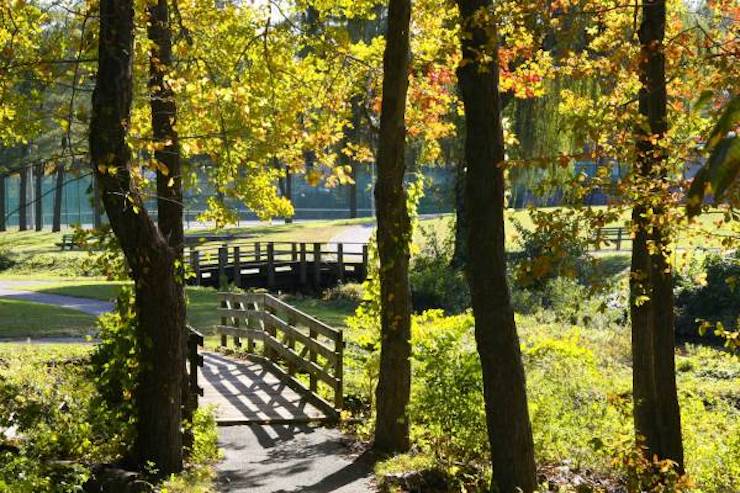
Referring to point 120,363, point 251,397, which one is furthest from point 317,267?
point 120,363

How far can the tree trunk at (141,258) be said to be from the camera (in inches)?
313

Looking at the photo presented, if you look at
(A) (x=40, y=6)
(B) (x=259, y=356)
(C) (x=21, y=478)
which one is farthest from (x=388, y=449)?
(A) (x=40, y=6)

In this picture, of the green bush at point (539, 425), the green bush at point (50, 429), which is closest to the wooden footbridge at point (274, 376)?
the green bush at point (539, 425)

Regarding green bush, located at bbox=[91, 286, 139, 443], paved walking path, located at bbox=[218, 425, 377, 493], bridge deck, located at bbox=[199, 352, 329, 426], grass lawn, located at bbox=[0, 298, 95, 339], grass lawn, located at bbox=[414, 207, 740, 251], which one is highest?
grass lawn, located at bbox=[414, 207, 740, 251]

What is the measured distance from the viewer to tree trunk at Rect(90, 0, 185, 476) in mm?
7953

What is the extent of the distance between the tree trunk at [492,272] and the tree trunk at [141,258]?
2654 millimetres

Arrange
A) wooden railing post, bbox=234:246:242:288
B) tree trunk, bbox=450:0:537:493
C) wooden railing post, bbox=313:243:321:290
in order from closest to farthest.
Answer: tree trunk, bbox=450:0:537:493 → wooden railing post, bbox=234:246:242:288 → wooden railing post, bbox=313:243:321:290

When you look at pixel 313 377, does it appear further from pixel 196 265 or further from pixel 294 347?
pixel 196 265

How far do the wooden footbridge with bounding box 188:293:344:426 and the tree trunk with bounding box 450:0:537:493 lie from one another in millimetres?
4341

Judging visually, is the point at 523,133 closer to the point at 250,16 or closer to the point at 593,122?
the point at 250,16

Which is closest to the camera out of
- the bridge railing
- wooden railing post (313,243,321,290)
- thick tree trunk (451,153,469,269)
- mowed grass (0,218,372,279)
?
the bridge railing

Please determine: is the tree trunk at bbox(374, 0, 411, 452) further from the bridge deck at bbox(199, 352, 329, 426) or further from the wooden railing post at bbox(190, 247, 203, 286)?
the wooden railing post at bbox(190, 247, 203, 286)

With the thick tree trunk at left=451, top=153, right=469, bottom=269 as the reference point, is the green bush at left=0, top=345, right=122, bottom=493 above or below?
below

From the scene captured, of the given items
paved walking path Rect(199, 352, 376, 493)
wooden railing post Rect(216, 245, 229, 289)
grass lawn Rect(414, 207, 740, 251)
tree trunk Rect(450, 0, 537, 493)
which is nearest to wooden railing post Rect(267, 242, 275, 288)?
wooden railing post Rect(216, 245, 229, 289)
